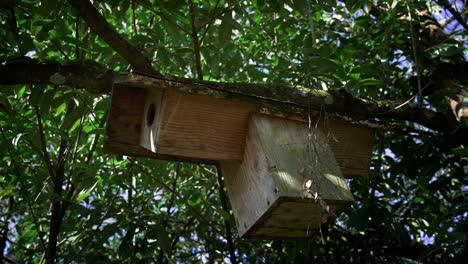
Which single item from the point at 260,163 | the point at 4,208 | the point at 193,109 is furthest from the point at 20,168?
the point at 260,163

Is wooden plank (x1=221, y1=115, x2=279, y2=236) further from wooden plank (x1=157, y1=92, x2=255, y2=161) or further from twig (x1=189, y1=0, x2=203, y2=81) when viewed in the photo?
twig (x1=189, y1=0, x2=203, y2=81)

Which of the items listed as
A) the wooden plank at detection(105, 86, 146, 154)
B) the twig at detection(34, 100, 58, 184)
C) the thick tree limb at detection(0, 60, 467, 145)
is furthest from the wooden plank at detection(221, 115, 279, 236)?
the twig at detection(34, 100, 58, 184)

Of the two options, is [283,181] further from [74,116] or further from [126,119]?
[74,116]

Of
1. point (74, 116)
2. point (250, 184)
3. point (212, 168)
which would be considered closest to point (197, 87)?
point (250, 184)

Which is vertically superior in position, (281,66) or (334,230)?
(281,66)

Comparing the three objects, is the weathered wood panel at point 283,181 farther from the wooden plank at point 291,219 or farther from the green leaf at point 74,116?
the green leaf at point 74,116

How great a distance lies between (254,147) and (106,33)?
749mm

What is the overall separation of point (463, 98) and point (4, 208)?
10.7ft

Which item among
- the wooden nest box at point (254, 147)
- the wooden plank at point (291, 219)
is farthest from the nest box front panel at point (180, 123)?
the wooden plank at point (291, 219)

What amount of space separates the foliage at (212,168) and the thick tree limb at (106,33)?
0.76 feet

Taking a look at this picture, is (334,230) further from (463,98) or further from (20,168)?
(20,168)

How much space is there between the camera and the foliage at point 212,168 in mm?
2324

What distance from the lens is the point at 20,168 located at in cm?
285

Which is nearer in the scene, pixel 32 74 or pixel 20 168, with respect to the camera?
pixel 32 74
